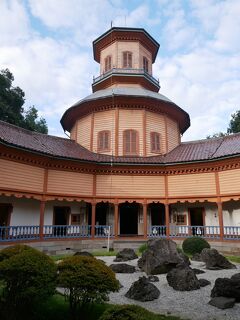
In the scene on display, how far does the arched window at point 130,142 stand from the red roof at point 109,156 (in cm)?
93

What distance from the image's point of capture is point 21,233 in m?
17.4

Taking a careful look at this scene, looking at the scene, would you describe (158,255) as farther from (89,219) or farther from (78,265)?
(89,219)

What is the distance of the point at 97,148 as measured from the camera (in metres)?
22.8

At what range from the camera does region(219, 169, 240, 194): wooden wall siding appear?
57.9 ft

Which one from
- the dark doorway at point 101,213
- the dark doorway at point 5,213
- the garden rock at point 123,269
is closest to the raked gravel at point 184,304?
the garden rock at point 123,269

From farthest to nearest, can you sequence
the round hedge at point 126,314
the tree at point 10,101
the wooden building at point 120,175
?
the tree at point 10,101, the wooden building at point 120,175, the round hedge at point 126,314

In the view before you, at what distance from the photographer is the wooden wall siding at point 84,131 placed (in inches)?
918

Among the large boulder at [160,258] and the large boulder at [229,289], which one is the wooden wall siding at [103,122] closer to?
the large boulder at [160,258]

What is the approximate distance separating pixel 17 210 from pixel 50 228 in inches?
97.2

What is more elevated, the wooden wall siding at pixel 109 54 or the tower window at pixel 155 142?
the wooden wall siding at pixel 109 54

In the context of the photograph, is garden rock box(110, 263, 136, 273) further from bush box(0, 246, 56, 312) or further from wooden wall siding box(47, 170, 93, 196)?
wooden wall siding box(47, 170, 93, 196)

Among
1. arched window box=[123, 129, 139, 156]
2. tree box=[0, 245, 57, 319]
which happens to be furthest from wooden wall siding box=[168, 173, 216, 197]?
tree box=[0, 245, 57, 319]

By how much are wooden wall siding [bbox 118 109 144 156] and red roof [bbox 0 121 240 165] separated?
6.38 ft

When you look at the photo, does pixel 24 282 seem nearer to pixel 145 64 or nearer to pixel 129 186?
pixel 129 186
